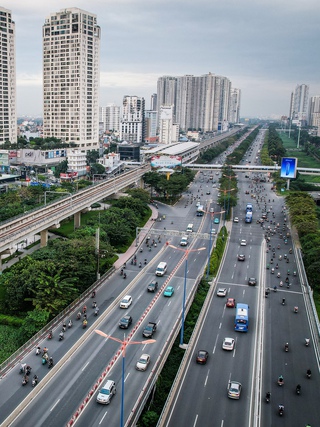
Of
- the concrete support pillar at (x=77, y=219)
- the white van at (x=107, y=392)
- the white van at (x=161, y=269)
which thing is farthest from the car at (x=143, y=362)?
the concrete support pillar at (x=77, y=219)

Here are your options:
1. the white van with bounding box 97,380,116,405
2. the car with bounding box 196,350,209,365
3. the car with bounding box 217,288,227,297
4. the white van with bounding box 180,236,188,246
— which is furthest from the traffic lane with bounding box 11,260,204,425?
the white van with bounding box 180,236,188,246

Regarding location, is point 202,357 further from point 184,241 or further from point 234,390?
point 184,241

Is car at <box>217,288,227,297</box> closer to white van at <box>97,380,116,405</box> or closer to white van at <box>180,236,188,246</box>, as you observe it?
white van at <box>180,236,188,246</box>

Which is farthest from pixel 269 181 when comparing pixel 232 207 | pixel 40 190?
pixel 40 190

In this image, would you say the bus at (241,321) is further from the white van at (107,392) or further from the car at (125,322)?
the white van at (107,392)

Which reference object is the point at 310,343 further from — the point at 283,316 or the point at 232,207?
the point at 232,207

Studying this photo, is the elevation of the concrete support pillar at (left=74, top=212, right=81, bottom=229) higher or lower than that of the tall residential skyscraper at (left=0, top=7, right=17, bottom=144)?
lower
